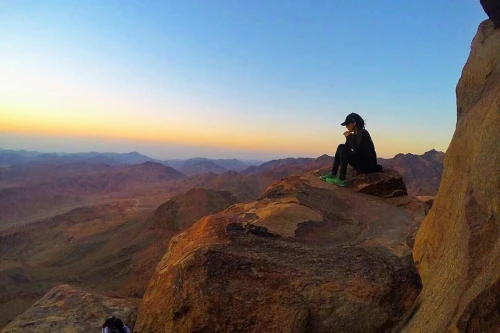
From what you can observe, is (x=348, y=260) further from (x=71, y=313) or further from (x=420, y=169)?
(x=420, y=169)

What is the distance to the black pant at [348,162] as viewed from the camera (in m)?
7.97

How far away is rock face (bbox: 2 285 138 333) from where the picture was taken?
16.2 ft

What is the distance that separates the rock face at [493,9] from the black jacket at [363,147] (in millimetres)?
3625

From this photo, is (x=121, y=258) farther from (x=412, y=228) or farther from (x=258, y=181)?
(x=258, y=181)

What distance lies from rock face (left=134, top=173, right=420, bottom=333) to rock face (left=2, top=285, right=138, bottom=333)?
577mm

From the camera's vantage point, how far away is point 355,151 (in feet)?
26.6

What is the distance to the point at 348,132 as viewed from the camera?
7.99m

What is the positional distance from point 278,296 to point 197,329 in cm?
96

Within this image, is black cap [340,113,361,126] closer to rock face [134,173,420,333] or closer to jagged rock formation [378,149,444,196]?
rock face [134,173,420,333]

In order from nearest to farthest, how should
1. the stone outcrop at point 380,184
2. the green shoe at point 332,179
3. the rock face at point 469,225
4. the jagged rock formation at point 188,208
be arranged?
the rock face at point 469,225 < the stone outcrop at point 380,184 < the green shoe at point 332,179 < the jagged rock formation at point 188,208

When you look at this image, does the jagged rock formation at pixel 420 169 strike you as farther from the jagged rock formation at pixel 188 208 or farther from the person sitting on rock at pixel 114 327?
the person sitting on rock at pixel 114 327

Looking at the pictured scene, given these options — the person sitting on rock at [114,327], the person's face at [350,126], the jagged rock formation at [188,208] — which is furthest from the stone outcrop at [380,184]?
the jagged rock formation at [188,208]

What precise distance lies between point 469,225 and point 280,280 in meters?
2.14

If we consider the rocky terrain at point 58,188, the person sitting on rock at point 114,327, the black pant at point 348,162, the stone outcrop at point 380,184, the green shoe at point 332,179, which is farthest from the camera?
the rocky terrain at point 58,188
